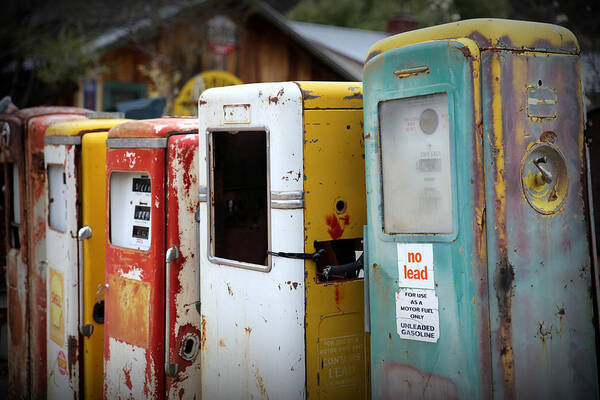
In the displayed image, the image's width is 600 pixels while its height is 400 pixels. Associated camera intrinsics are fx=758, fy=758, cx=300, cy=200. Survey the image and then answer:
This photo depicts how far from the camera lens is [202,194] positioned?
421 centimetres

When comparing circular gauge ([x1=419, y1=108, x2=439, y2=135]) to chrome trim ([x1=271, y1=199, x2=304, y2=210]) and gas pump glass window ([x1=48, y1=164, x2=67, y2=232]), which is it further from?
gas pump glass window ([x1=48, y1=164, x2=67, y2=232])

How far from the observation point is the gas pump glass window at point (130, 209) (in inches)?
180

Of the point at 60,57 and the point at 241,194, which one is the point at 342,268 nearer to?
the point at 241,194

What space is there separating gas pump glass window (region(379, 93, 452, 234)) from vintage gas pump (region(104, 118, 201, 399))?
1.49 meters

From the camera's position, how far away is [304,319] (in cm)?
364

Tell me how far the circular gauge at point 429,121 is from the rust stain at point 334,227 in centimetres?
77

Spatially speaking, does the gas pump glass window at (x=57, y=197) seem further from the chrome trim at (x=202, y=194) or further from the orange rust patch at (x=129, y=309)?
the chrome trim at (x=202, y=194)

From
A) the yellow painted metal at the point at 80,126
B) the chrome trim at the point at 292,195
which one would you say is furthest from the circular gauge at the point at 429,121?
the yellow painted metal at the point at 80,126

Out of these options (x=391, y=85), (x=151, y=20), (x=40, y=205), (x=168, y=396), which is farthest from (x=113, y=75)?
(x=391, y=85)

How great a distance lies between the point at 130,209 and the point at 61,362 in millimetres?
1342

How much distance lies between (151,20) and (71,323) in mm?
8622

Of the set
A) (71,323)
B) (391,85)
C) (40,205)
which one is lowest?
(71,323)

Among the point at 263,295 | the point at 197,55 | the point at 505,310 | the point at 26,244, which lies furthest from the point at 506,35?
the point at 197,55

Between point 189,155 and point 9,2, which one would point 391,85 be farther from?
point 9,2
